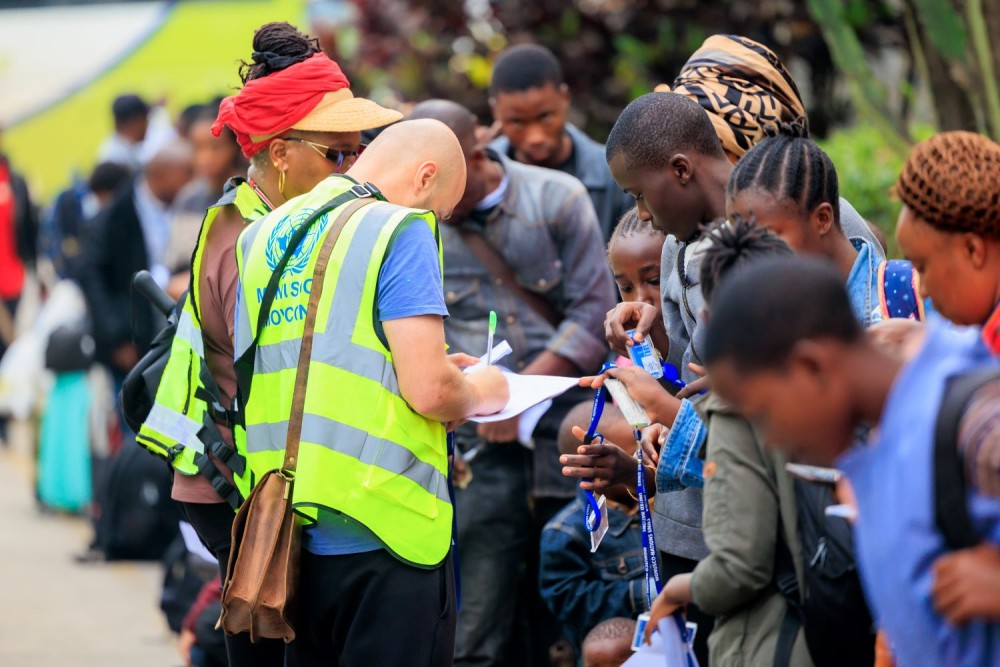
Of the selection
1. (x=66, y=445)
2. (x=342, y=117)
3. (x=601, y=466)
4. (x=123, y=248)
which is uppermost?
(x=342, y=117)

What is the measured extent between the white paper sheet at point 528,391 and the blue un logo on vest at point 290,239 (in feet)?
1.97

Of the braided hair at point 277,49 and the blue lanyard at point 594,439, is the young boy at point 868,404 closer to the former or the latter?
the blue lanyard at point 594,439

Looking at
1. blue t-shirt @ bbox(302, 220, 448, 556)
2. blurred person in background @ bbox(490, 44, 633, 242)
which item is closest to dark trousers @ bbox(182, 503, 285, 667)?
blue t-shirt @ bbox(302, 220, 448, 556)

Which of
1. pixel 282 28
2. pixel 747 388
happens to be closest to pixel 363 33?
pixel 282 28

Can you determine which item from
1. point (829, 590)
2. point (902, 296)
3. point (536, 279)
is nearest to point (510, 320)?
point (536, 279)

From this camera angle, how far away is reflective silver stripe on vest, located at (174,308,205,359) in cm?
427

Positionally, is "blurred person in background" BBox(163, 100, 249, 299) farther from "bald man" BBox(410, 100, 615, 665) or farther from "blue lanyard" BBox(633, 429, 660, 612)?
"blue lanyard" BBox(633, 429, 660, 612)

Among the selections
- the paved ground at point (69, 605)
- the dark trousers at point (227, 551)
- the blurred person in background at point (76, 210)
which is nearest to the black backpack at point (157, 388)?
the dark trousers at point (227, 551)

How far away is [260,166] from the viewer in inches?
169

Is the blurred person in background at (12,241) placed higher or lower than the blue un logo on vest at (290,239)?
lower

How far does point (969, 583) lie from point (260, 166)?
262 cm

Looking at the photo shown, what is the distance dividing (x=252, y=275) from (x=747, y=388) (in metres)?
1.78

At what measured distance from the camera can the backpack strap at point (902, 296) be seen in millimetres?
3336

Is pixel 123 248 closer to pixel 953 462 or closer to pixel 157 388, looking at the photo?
pixel 157 388
